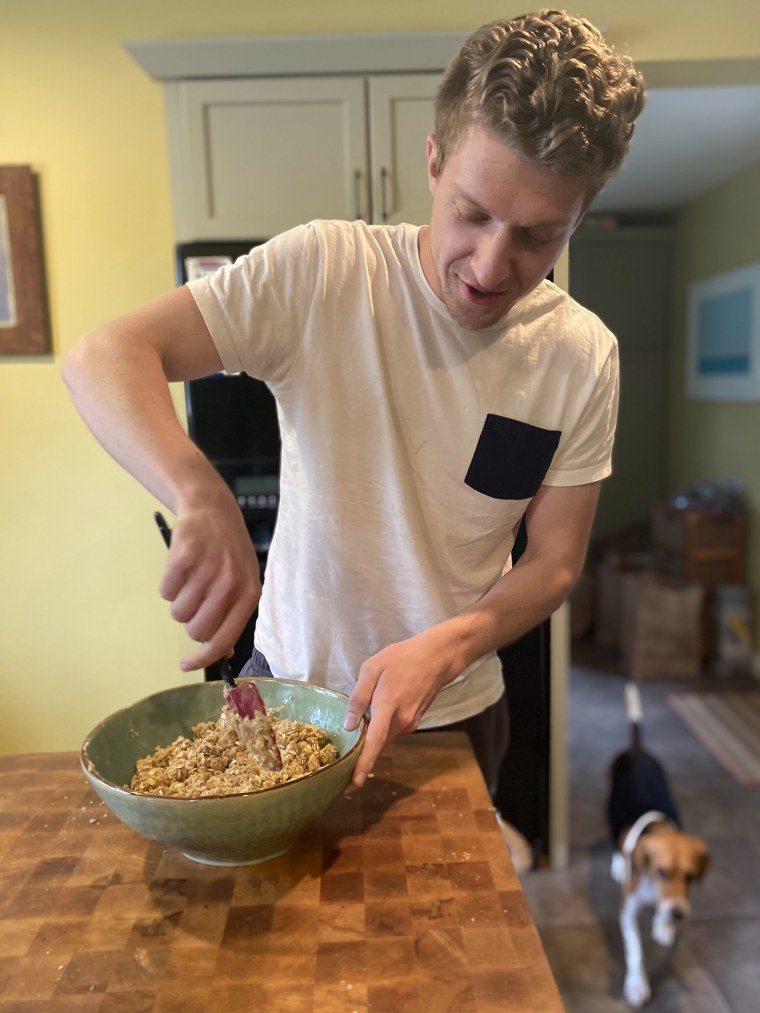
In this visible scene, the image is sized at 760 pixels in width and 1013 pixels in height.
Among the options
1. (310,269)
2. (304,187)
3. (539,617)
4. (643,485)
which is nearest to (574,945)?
(539,617)

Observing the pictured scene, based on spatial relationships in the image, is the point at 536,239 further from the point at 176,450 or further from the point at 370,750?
the point at 370,750

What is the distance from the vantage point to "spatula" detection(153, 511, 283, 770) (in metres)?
0.83

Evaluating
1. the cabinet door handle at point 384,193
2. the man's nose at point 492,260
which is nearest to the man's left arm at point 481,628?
the man's nose at point 492,260

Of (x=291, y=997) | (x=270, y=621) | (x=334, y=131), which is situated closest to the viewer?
(x=291, y=997)

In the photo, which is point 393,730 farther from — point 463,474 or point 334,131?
point 334,131

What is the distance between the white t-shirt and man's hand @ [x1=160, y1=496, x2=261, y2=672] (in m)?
0.37

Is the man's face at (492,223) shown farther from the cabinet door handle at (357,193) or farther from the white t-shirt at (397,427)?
the cabinet door handle at (357,193)

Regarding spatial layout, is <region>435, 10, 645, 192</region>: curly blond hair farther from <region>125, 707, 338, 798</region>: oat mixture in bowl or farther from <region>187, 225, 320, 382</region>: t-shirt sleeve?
<region>125, 707, 338, 798</region>: oat mixture in bowl

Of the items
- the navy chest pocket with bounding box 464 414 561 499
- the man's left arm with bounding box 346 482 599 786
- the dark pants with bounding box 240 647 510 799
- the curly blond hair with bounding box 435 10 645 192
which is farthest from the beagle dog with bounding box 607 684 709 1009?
the curly blond hair with bounding box 435 10 645 192

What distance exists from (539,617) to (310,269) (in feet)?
1.80

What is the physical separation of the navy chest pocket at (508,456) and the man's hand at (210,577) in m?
0.45

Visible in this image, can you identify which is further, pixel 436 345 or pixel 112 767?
pixel 436 345

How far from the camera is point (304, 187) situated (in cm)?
205

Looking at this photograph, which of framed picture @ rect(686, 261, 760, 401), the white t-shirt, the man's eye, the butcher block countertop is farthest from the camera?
framed picture @ rect(686, 261, 760, 401)
